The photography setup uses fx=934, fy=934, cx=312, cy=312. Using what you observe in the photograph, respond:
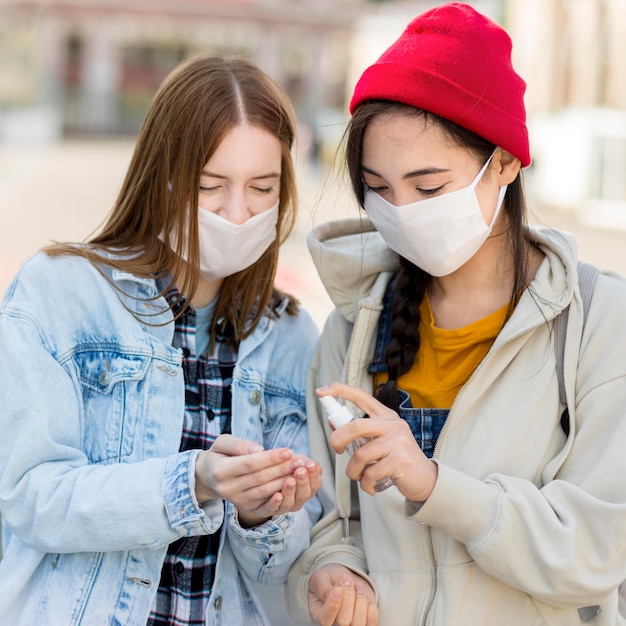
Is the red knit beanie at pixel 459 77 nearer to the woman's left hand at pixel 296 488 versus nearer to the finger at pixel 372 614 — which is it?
the woman's left hand at pixel 296 488

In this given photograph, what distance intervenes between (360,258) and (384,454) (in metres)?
0.69

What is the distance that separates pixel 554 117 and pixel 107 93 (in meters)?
32.5

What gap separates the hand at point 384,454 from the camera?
1.92 meters

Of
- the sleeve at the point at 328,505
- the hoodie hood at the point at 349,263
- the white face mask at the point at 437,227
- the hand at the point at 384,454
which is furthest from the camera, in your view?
the hoodie hood at the point at 349,263

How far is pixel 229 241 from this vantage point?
2.38 m

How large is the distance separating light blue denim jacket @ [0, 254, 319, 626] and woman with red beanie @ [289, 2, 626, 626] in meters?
0.19

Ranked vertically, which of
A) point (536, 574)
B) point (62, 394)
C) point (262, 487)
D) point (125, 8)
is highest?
point (125, 8)

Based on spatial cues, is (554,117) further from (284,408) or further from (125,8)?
(125,8)

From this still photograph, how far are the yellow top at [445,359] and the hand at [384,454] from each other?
31 centimetres

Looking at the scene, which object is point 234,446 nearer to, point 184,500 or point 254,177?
point 184,500

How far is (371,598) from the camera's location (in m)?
2.13

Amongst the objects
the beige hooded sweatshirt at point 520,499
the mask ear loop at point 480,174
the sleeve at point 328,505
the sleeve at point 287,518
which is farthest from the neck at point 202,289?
the mask ear loop at point 480,174

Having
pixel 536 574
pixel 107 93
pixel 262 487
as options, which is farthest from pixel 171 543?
pixel 107 93

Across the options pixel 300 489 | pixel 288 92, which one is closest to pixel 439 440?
pixel 300 489
